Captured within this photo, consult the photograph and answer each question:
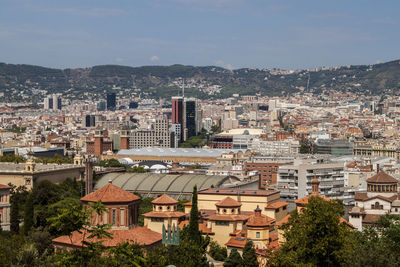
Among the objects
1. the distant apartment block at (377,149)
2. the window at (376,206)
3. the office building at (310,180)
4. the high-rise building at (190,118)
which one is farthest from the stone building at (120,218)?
the high-rise building at (190,118)

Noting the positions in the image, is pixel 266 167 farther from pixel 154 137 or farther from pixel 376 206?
pixel 154 137

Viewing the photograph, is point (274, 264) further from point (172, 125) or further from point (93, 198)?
point (172, 125)

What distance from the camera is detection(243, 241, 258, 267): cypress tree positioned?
36.3 m

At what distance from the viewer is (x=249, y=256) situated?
36.4m

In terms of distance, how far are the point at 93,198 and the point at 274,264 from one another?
11.5 metres

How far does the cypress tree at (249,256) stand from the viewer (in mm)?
36344

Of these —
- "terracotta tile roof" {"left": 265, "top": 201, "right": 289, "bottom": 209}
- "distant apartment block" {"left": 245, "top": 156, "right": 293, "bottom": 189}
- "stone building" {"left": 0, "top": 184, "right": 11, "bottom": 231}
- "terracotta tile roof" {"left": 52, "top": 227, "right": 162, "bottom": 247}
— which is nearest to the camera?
"terracotta tile roof" {"left": 52, "top": 227, "right": 162, "bottom": 247}

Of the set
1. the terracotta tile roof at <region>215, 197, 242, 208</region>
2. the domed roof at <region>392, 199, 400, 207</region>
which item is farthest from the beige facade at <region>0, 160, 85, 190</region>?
the domed roof at <region>392, 199, 400, 207</region>

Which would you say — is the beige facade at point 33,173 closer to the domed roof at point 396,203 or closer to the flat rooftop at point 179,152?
the domed roof at point 396,203

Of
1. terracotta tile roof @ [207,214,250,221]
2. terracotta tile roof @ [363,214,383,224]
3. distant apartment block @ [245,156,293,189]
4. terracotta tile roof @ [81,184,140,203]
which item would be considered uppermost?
terracotta tile roof @ [81,184,140,203]

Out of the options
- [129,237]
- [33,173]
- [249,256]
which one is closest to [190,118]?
[33,173]

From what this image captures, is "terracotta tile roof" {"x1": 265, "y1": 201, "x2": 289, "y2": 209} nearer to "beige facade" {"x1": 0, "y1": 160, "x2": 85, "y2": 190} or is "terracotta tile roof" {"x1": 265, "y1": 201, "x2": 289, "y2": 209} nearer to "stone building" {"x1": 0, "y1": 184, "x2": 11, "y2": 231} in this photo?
"stone building" {"x1": 0, "y1": 184, "x2": 11, "y2": 231}

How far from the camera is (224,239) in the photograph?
140 feet

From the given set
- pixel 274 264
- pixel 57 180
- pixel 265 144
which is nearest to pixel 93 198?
pixel 274 264
